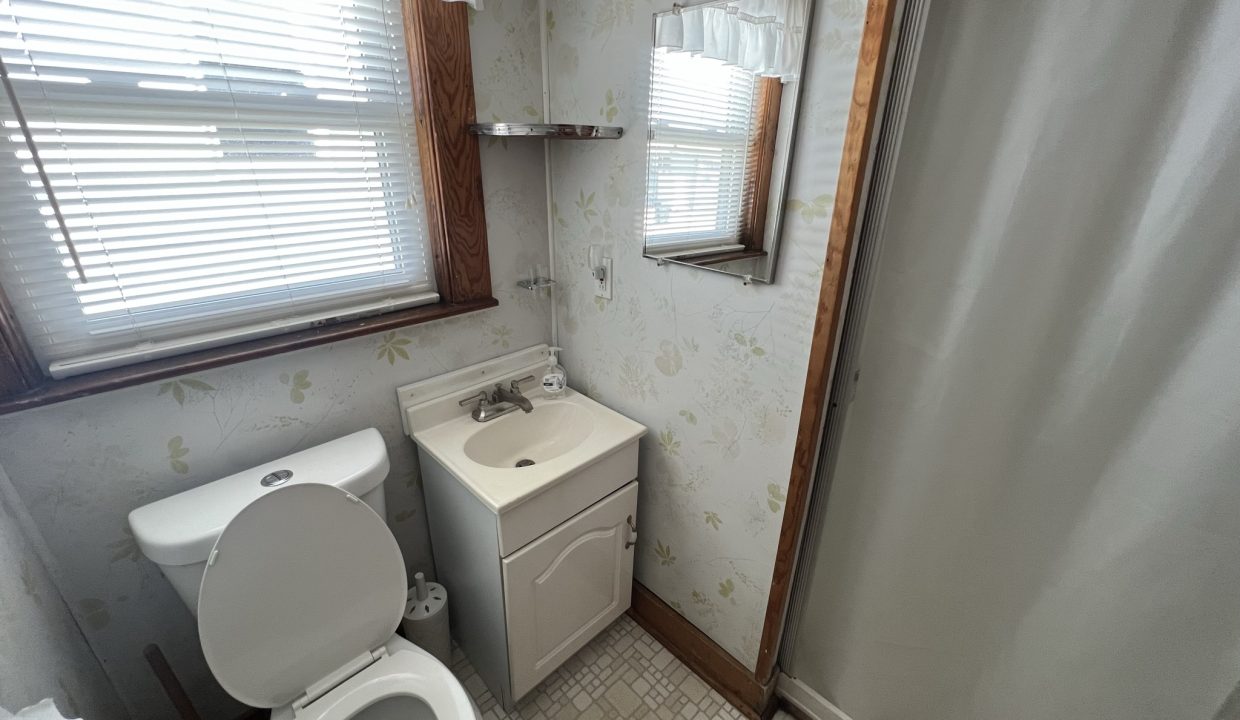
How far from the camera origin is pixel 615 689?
1.43 m

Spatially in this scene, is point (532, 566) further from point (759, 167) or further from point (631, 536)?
point (759, 167)

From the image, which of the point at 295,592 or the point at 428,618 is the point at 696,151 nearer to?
the point at 295,592

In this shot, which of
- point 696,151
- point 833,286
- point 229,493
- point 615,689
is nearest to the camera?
point 833,286

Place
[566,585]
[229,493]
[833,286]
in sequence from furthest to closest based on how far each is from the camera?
[566,585] → [229,493] → [833,286]

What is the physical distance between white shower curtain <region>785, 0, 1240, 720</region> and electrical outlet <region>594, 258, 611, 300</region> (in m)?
Result: 0.68

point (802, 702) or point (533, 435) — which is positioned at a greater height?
point (533, 435)

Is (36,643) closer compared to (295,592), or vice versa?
(36,643)

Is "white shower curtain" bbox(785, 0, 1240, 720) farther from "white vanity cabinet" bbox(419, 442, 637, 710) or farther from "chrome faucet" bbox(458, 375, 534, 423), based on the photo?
"chrome faucet" bbox(458, 375, 534, 423)

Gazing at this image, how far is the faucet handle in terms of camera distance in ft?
4.66

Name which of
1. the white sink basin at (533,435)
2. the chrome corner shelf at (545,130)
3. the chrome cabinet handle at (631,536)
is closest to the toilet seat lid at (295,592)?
the white sink basin at (533,435)

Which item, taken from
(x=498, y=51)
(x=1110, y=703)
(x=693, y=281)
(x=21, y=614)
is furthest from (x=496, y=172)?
(x=1110, y=703)

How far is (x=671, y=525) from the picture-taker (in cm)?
143

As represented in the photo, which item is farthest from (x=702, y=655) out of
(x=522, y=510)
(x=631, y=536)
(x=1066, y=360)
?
(x=1066, y=360)

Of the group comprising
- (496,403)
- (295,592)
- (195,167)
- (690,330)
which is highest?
(195,167)
